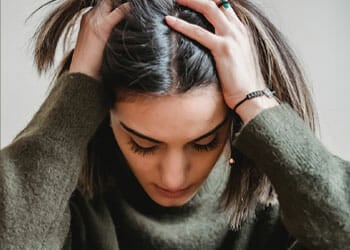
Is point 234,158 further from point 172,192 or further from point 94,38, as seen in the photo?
point 94,38

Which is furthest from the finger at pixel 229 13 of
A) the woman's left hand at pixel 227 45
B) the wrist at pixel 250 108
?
the wrist at pixel 250 108

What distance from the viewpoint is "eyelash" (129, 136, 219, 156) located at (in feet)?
2.45

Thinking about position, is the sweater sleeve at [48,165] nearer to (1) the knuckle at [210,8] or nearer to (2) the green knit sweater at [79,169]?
(2) the green knit sweater at [79,169]

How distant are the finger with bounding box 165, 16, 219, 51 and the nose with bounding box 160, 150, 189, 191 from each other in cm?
13

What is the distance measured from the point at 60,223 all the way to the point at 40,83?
62 cm

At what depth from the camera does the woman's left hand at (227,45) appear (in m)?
0.72

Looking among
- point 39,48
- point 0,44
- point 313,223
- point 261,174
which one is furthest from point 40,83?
point 313,223

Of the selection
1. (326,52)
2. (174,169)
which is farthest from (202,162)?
(326,52)

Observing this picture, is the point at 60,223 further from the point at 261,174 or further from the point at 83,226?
the point at 261,174

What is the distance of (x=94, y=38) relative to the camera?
0.77 metres

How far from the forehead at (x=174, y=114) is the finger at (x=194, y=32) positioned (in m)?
0.05

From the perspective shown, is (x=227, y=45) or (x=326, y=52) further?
(x=326, y=52)

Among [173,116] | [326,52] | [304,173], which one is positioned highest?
[173,116]

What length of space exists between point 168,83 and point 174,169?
4.3 inches
